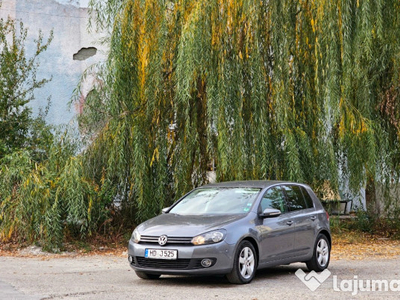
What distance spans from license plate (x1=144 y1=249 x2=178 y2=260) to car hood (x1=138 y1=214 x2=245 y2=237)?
Result: 238 mm

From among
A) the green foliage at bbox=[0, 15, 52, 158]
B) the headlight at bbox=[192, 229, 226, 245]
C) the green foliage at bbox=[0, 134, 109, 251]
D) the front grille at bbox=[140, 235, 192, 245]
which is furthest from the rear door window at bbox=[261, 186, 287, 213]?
the green foliage at bbox=[0, 15, 52, 158]

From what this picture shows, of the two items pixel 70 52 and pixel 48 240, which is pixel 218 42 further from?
pixel 70 52

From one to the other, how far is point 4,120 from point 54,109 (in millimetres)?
4278

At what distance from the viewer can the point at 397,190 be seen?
16750mm

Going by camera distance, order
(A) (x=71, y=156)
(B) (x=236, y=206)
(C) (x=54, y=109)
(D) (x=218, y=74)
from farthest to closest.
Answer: (C) (x=54, y=109) < (A) (x=71, y=156) < (D) (x=218, y=74) < (B) (x=236, y=206)

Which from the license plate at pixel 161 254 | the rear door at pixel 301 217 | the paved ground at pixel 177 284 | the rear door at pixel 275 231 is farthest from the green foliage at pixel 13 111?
the license plate at pixel 161 254

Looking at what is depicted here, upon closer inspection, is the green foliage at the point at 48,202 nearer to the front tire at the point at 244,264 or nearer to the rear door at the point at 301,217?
the rear door at the point at 301,217

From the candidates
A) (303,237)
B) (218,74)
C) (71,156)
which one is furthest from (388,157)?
(71,156)

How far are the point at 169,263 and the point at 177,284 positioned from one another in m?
0.46

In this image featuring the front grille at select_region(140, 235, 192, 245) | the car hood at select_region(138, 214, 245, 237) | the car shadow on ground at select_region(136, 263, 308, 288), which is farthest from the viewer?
the car shadow on ground at select_region(136, 263, 308, 288)

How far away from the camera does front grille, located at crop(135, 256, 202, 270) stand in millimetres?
8562

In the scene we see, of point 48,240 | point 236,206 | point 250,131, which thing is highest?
point 250,131

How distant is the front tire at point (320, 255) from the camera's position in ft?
33.9

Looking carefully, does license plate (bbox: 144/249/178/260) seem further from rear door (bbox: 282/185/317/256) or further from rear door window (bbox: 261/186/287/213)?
rear door (bbox: 282/185/317/256)
